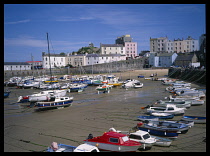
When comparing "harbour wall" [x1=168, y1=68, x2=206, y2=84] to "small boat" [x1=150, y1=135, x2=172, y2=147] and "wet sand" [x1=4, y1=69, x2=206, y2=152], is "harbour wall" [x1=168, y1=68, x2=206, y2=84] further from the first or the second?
"small boat" [x1=150, y1=135, x2=172, y2=147]

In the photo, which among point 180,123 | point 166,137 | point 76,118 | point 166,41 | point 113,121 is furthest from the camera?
point 166,41

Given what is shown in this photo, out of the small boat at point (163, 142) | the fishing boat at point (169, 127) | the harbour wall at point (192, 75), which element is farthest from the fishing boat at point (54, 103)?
the harbour wall at point (192, 75)

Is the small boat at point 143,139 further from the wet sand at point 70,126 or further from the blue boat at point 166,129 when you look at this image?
the blue boat at point 166,129

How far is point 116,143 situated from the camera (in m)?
12.2

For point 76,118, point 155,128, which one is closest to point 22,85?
point 76,118

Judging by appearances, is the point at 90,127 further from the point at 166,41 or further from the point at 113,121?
the point at 166,41

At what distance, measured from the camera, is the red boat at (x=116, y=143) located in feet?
39.7

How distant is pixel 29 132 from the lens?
1812 centimetres

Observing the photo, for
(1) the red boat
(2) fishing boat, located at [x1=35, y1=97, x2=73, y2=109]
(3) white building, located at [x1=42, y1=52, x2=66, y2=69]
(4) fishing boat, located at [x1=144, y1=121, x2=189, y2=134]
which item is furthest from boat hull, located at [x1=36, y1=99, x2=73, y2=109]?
(3) white building, located at [x1=42, y1=52, x2=66, y2=69]

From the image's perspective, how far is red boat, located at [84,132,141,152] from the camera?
12094 millimetres

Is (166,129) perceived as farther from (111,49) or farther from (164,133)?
Result: (111,49)

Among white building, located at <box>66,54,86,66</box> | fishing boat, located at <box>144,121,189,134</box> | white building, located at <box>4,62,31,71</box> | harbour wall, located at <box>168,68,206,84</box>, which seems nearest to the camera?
fishing boat, located at <box>144,121,189,134</box>

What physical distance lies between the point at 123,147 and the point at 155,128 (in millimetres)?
3971

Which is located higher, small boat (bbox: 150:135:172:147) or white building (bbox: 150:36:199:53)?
white building (bbox: 150:36:199:53)
